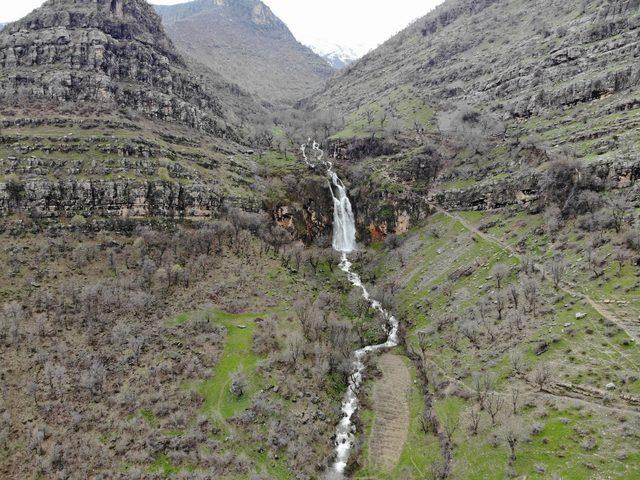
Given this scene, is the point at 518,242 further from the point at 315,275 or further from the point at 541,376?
the point at 315,275

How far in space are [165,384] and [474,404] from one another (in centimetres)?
4220

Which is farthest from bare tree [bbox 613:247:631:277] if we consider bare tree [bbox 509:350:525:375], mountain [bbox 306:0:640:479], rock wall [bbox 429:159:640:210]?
bare tree [bbox 509:350:525:375]

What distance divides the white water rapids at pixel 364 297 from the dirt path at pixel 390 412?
9.99ft

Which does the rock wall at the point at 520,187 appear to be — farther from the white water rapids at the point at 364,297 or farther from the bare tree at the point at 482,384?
the bare tree at the point at 482,384

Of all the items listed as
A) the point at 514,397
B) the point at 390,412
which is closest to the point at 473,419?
the point at 514,397

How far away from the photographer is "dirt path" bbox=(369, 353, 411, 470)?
177 ft

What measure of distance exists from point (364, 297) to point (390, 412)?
35.1m

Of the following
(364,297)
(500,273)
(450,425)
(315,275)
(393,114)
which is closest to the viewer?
(450,425)

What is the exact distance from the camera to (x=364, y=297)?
94062 millimetres

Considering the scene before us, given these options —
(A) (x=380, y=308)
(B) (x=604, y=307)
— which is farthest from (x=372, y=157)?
(B) (x=604, y=307)

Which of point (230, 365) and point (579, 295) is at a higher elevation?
point (579, 295)

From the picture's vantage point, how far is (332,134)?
17762cm

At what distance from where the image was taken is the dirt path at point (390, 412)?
177ft

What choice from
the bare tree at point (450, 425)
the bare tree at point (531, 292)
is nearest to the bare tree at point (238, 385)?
the bare tree at point (450, 425)
